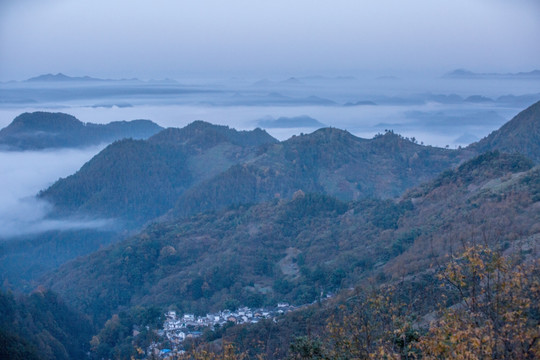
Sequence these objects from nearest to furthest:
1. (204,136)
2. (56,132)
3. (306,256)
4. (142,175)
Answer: (306,256) → (142,175) → (204,136) → (56,132)

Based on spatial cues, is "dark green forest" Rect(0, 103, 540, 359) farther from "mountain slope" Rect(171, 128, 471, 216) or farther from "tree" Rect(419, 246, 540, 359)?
"mountain slope" Rect(171, 128, 471, 216)

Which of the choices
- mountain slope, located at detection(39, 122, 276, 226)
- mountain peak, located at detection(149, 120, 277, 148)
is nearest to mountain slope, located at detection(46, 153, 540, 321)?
mountain slope, located at detection(39, 122, 276, 226)

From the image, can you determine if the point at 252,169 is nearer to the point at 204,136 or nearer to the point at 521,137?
the point at 204,136

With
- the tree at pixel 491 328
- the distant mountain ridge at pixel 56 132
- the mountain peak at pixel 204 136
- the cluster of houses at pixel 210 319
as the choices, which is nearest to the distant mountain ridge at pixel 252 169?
the mountain peak at pixel 204 136

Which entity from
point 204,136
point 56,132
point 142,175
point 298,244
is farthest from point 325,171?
point 56,132

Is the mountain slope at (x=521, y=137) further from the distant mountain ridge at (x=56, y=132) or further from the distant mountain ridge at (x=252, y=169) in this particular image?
the distant mountain ridge at (x=56, y=132)

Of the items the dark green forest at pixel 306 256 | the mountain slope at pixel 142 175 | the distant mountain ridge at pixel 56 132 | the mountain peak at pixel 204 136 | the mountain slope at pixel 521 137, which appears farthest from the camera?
the distant mountain ridge at pixel 56 132

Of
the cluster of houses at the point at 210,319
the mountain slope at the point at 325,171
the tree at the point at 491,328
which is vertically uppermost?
the tree at the point at 491,328
